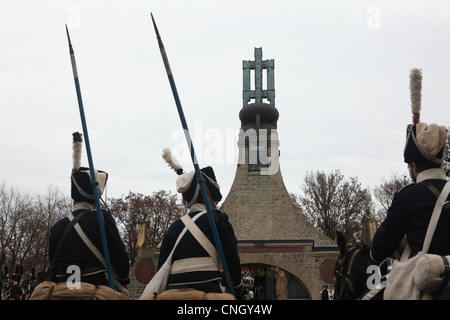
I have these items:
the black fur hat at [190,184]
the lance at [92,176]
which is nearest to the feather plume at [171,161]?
the black fur hat at [190,184]

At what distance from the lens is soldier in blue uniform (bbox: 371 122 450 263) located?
3.37m

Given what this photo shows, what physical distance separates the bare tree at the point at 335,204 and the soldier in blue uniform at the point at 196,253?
34159 millimetres

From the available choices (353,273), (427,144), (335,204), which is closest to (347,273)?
(353,273)

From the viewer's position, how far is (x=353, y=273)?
4.62 m

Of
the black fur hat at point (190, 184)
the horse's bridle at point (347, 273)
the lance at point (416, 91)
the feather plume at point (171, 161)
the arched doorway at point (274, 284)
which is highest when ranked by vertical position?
the lance at point (416, 91)

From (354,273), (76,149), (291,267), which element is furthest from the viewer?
(291,267)

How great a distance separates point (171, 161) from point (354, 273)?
2.03 m

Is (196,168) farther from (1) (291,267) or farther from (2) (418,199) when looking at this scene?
(1) (291,267)

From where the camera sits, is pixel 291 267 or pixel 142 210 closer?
pixel 291 267

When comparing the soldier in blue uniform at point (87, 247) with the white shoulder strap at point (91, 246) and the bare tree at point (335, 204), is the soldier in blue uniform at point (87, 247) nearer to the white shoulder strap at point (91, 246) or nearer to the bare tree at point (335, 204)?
the white shoulder strap at point (91, 246)

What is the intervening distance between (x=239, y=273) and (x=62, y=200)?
139ft

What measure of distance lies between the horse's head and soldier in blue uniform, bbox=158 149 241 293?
1.13 metres

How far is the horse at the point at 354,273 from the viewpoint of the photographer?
4.54 m
